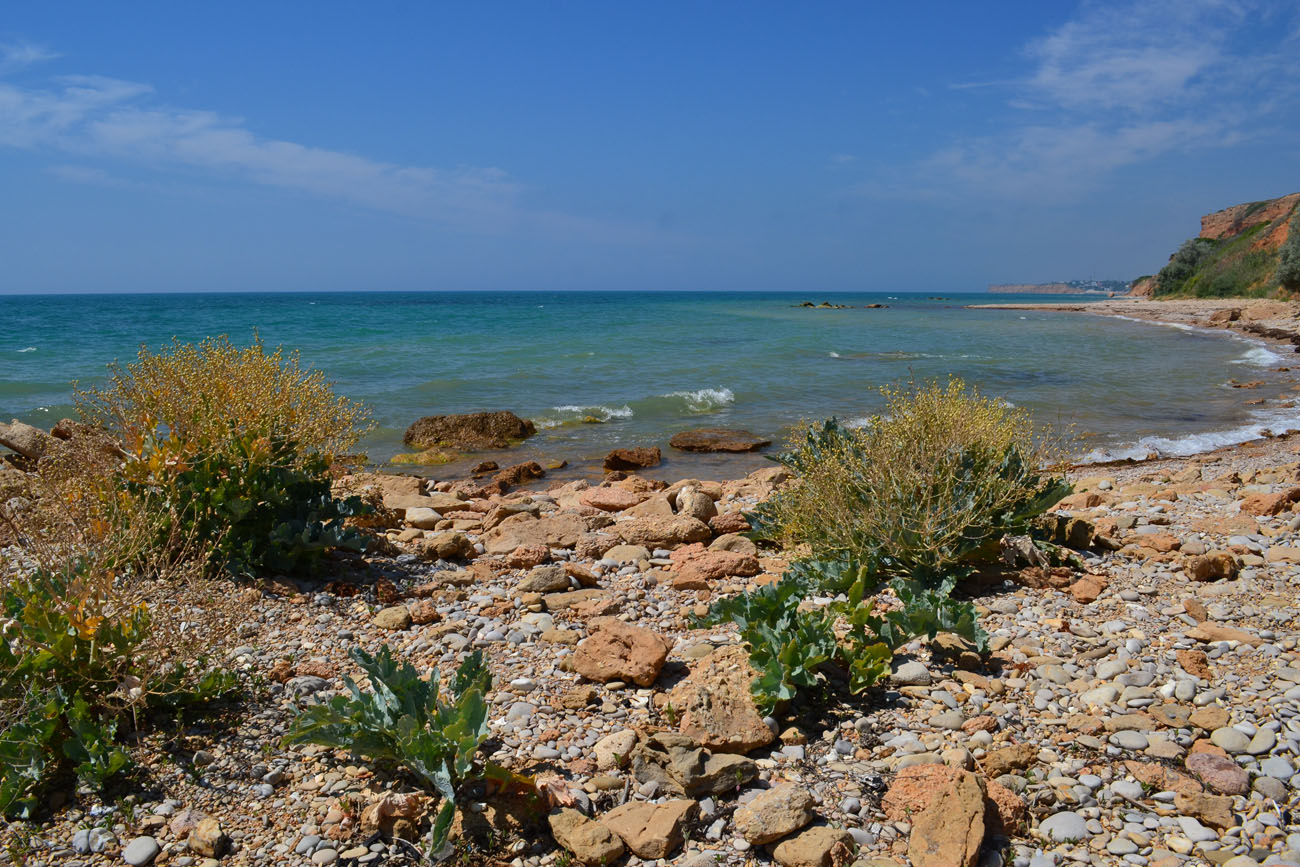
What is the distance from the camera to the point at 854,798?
3.16 m

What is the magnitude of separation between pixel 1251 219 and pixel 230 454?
296 ft

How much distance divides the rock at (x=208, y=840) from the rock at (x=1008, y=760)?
291cm

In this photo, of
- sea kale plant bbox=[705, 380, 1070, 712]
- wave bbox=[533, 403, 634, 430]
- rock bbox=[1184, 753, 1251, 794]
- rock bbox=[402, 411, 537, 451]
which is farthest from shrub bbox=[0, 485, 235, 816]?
wave bbox=[533, 403, 634, 430]

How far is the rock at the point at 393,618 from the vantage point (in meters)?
4.73

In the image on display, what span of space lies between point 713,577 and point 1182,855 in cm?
333

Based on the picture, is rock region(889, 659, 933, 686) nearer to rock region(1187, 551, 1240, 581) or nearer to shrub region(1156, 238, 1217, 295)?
rock region(1187, 551, 1240, 581)

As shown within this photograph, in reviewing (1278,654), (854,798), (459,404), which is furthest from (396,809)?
(459,404)

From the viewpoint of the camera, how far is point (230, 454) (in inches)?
201

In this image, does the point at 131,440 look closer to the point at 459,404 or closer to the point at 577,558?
the point at 577,558

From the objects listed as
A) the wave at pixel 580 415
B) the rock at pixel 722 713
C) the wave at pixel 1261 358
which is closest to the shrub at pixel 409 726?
the rock at pixel 722 713

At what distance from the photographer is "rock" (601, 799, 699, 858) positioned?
290 cm

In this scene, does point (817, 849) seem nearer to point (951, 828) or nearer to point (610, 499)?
point (951, 828)

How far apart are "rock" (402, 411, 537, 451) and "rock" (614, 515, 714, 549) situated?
7082 millimetres

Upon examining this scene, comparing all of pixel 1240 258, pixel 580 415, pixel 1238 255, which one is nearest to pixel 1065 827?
pixel 580 415
